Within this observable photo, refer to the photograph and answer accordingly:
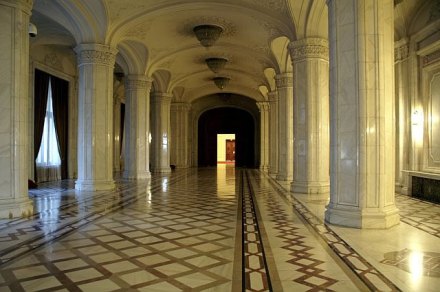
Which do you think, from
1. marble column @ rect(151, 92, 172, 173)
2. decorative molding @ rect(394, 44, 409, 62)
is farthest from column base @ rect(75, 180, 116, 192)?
decorative molding @ rect(394, 44, 409, 62)

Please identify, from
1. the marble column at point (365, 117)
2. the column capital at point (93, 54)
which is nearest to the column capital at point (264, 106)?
the column capital at point (93, 54)

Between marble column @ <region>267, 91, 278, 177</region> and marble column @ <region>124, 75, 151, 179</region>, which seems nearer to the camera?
marble column @ <region>124, 75, 151, 179</region>

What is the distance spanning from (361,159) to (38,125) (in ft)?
36.7

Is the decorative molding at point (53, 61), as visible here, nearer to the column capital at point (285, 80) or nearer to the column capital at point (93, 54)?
the column capital at point (93, 54)

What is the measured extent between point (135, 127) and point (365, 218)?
10.3m

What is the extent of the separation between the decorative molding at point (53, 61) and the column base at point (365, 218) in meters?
11.7

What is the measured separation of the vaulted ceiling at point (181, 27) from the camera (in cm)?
884

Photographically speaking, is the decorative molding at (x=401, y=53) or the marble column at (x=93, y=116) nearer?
the decorative molding at (x=401, y=53)

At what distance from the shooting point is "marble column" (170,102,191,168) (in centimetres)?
2256

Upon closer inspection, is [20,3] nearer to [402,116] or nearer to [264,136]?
[402,116]

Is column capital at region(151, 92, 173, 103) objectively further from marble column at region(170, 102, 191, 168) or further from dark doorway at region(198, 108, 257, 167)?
dark doorway at region(198, 108, 257, 167)

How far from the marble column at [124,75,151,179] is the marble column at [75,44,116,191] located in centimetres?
374

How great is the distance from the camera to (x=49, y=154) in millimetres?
13625

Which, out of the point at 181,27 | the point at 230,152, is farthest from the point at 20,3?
the point at 230,152
